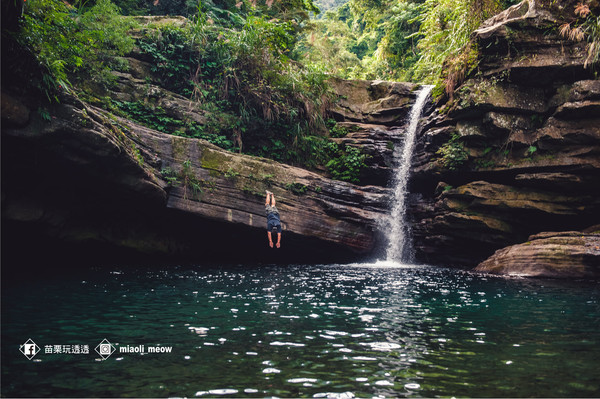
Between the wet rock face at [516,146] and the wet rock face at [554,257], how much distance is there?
1299 mm

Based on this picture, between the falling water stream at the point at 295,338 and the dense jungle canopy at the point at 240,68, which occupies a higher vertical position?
the dense jungle canopy at the point at 240,68

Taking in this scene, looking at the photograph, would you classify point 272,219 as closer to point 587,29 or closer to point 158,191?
point 158,191

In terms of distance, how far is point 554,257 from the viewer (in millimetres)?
10906

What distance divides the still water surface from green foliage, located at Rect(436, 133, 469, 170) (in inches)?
226

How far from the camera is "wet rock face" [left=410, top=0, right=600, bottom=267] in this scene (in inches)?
470

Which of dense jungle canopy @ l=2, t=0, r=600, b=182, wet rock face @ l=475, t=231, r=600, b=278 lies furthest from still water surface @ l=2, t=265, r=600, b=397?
dense jungle canopy @ l=2, t=0, r=600, b=182

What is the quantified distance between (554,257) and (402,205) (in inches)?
247

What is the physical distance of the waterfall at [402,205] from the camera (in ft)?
51.4

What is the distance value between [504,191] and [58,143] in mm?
14117

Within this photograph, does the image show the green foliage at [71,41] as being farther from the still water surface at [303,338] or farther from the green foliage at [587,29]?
the green foliage at [587,29]

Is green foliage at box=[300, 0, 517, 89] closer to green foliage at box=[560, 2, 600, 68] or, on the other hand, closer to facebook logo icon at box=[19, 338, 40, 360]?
green foliage at box=[560, 2, 600, 68]

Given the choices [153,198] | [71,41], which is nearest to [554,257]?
[153,198]

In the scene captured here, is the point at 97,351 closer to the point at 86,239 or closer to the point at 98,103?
the point at 86,239

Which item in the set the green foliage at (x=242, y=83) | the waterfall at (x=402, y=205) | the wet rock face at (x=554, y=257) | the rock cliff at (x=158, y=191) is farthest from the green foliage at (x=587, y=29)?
the green foliage at (x=242, y=83)
